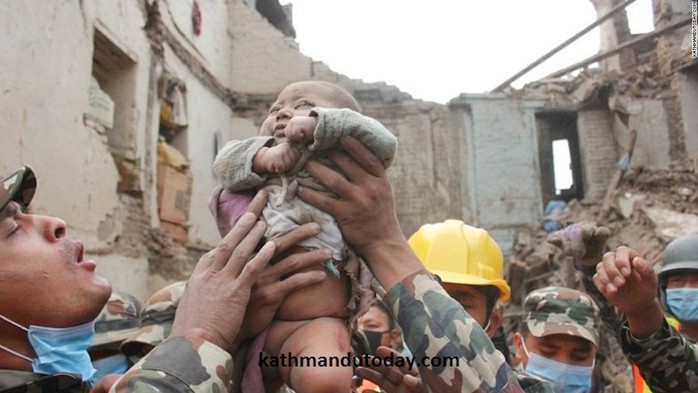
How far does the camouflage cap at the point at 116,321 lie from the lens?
11.1 feet

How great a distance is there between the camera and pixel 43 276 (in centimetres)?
150

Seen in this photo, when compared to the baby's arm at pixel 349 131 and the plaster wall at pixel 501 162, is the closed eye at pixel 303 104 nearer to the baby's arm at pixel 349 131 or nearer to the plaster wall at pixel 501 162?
Result: the baby's arm at pixel 349 131

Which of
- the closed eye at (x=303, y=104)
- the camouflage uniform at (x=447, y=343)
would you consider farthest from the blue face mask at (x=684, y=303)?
the closed eye at (x=303, y=104)

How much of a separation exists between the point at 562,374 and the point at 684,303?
85cm

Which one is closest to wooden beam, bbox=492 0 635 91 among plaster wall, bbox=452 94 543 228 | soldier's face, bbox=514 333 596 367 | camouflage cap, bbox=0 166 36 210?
plaster wall, bbox=452 94 543 228

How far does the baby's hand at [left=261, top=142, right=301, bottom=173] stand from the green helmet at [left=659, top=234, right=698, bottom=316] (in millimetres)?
2627

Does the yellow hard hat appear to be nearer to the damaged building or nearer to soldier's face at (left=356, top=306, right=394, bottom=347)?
soldier's face at (left=356, top=306, right=394, bottom=347)

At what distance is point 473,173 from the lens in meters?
11.5

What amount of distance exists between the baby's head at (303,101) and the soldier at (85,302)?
1.06 ft

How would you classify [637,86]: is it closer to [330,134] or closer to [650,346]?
[650,346]

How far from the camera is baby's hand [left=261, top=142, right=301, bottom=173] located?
151 centimetres

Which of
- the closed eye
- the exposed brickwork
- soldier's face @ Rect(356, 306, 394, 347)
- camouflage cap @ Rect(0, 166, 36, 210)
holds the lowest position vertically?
soldier's face @ Rect(356, 306, 394, 347)

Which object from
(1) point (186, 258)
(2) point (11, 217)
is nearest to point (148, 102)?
(1) point (186, 258)

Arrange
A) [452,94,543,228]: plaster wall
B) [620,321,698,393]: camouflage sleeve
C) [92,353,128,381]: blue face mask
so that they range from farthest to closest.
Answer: [452,94,543,228]: plaster wall → [92,353,128,381]: blue face mask → [620,321,698,393]: camouflage sleeve
